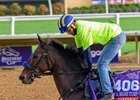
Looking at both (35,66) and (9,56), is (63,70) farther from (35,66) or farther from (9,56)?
(9,56)

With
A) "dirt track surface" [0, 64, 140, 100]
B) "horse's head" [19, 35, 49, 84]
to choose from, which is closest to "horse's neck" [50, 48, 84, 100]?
"horse's head" [19, 35, 49, 84]

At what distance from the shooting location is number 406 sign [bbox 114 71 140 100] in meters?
6.78

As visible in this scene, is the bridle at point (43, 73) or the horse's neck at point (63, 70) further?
the horse's neck at point (63, 70)

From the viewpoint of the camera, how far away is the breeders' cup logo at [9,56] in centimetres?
1423

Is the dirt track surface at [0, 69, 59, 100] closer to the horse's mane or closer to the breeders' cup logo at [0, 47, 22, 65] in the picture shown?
the breeders' cup logo at [0, 47, 22, 65]

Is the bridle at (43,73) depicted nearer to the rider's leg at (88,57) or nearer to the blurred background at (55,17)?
the rider's leg at (88,57)

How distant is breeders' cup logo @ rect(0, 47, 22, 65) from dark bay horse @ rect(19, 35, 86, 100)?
7.53 meters

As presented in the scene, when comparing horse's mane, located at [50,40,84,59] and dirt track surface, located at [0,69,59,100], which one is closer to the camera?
horse's mane, located at [50,40,84,59]

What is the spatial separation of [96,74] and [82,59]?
0.93 feet

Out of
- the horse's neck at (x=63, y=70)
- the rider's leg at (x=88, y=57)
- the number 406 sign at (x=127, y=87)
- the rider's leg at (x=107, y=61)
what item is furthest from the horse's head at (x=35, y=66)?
the number 406 sign at (x=127, y=87)

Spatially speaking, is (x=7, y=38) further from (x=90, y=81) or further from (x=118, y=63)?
(x=90, y=81)

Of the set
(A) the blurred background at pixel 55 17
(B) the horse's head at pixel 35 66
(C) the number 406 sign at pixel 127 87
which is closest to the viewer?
(B) the horse's head at pixel 35 66

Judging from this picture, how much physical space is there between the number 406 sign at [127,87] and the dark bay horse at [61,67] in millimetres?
472

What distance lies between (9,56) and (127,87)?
7.90 m
